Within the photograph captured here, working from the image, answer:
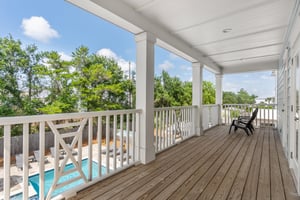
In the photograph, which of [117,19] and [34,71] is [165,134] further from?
[34,71]

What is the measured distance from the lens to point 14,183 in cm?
422

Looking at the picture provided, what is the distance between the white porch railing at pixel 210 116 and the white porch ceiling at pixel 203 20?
7.39 ft

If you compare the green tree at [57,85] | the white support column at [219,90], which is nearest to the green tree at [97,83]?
the green tree at [57,85]

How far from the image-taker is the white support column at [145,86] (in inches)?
105

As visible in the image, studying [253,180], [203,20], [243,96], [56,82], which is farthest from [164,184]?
[243,96]

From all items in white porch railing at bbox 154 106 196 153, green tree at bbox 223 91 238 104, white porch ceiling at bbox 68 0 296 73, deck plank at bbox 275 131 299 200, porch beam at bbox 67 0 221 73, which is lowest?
deck plank at bbox 275 131 299 200

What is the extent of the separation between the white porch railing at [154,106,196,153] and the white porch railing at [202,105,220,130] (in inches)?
43.5

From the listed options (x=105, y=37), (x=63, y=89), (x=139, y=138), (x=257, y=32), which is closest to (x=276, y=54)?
(x=257, y=32)

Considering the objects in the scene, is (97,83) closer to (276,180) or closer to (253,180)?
(253,180)

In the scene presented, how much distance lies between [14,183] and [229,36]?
6.39m

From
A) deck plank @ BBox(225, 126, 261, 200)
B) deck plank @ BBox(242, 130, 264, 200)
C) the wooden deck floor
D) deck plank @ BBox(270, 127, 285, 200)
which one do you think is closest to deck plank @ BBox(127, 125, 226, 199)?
the wooden deck floor

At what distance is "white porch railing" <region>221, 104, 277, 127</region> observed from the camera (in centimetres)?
621

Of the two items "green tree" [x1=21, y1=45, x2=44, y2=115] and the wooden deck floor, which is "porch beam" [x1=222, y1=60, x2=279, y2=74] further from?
"green tree" [x1=21, y1=45, x2=44, y2=115]

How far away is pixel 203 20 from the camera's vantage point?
273 centimetres
